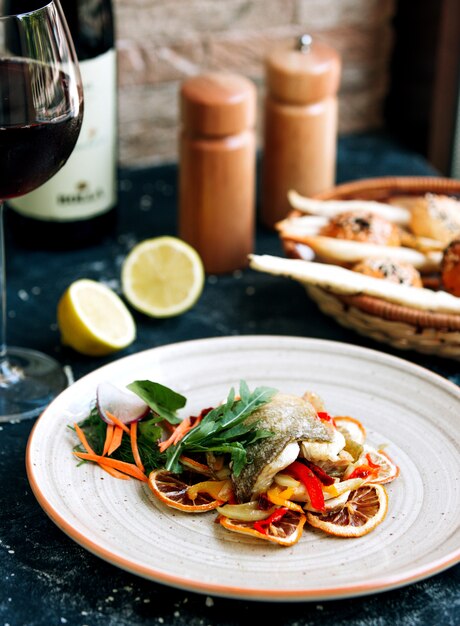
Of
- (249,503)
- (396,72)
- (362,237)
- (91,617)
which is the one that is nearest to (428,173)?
(396,72)

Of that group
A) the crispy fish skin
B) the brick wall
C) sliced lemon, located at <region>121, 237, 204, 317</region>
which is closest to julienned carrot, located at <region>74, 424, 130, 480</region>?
the crispy fish skin

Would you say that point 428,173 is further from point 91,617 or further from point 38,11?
point 91,617

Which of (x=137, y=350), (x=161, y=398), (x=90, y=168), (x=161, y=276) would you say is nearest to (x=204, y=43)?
(x=90, y=168)

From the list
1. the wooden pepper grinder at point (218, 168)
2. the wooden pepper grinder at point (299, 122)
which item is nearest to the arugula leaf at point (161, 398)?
the wooden pepper grinder at point (218, 168)

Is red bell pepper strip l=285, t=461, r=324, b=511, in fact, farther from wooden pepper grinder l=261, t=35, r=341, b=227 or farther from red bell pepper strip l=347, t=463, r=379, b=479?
wooden pepper grinder l=261, t=35, r=341, b=227

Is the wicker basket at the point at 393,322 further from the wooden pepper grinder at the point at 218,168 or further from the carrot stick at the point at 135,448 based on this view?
the carrot stick at the point at 135,448

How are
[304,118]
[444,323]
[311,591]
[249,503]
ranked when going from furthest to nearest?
[304,118]
[444,323]
[249,503]
[311,591]
